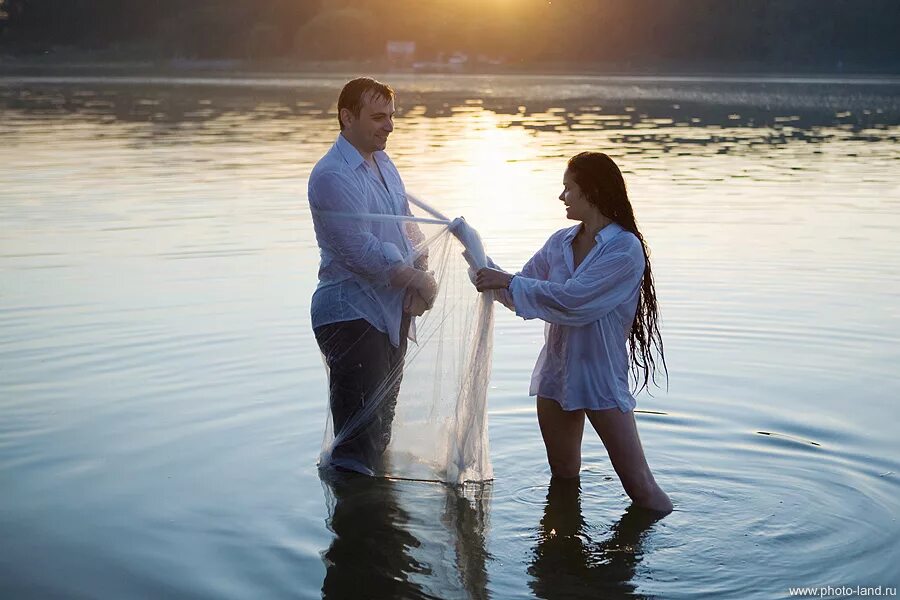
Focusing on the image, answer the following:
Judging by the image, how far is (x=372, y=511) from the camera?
5848 mm

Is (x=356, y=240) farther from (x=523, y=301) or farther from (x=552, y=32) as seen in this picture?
(x=552, y=32)

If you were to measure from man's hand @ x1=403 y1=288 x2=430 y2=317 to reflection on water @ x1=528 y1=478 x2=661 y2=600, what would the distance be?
1.07 metres

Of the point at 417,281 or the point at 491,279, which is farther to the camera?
the point at 417,281

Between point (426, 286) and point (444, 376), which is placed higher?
point (426, 286)

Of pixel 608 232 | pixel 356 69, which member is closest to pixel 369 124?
pixel 608 232

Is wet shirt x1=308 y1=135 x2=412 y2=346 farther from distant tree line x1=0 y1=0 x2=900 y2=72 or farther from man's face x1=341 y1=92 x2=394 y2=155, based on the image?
distant tree line x1=0 y1=0 x2=900 y2=72

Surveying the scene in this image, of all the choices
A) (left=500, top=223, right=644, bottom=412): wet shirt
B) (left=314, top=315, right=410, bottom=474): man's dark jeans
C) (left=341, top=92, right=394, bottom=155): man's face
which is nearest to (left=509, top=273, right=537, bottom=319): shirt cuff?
(left=500, top=223, right=644, bottom=412): wet shirt

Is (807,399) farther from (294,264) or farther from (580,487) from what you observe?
(294,264)

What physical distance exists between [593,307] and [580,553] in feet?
3.38

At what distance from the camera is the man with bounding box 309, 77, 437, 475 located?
217 inches

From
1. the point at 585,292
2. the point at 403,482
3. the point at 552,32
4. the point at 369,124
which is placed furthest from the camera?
the point at 552,32

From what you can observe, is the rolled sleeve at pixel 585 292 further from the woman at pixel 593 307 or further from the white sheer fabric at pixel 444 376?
the white sheer fabric at pixel 444 376

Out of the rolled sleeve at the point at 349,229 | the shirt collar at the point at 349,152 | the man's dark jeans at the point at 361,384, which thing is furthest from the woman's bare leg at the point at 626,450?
the shirt collar at the point at 349,152

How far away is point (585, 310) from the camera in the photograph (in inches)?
209
